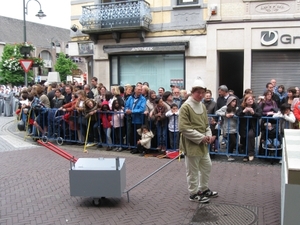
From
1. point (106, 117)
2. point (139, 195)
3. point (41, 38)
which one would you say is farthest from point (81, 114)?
point (41, 38)

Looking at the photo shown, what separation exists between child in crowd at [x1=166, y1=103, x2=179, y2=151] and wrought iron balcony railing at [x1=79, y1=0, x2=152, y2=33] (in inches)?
A: 260

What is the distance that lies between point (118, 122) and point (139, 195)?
397cm

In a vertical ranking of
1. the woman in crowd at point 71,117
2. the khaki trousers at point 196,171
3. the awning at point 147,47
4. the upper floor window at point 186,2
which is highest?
the upper floor window at point 186,2

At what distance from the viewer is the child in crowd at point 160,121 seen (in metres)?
9.25

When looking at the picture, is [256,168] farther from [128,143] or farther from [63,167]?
[63,167]

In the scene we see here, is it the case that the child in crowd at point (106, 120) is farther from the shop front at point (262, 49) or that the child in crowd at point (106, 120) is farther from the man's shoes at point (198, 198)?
the shop front at point (262, 49)

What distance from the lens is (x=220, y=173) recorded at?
25.0 feet

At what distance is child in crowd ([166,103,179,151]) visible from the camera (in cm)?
908

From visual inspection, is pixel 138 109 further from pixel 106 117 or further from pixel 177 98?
pixel 177 98

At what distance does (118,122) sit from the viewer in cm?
996

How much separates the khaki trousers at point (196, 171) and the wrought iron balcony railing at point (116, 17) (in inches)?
388

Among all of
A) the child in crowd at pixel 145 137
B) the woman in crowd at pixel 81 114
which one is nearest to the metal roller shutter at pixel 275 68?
the child in crowd at pixel 145 137

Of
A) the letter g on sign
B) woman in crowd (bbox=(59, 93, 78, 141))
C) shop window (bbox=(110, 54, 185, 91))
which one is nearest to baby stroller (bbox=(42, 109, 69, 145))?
woman in crowd (bbox=(59, 93, 78, 141))

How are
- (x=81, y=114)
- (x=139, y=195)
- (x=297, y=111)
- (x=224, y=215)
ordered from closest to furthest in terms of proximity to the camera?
(x=224, y=215) → (x=139, y=195) → (x=297, y=111) → (x=81, y=114)
